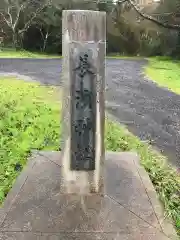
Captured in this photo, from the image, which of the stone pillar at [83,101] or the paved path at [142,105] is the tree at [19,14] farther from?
the stone pillar at [83,101]

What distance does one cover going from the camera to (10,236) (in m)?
3.36

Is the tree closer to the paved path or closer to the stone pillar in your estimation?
the paved path

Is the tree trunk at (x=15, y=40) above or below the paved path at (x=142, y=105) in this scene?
above

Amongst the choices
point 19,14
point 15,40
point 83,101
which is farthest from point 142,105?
point 19,14

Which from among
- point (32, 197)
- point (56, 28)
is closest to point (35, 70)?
point (56, 28)

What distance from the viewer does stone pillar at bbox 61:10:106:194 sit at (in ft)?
12.3

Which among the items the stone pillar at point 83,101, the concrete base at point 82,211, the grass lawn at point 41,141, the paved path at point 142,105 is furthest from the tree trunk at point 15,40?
the stone pillar at point 83,101

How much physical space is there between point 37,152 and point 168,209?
94.3 inches

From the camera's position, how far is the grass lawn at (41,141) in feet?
15.0

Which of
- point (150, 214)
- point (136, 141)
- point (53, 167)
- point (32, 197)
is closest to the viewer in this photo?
point (150, 214)

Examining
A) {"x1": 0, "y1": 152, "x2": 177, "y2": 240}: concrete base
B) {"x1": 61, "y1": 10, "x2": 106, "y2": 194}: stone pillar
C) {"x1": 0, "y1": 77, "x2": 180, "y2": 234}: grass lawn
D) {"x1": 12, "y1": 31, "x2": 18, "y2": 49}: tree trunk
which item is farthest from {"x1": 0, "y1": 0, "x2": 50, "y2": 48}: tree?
{"x1": 61, "y1": 10, "x2": 106, "y2": 194}: stone pillar

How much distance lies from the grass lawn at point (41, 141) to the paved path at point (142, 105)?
1.37 ft

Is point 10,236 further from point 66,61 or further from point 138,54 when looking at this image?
point 138,54

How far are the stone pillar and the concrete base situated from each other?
25 cm
